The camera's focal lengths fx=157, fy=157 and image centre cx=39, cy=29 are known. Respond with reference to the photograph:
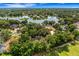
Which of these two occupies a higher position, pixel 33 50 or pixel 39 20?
pixel 39 20

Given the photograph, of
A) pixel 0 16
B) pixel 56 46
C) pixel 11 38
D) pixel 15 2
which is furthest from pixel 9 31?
pixel 56 46

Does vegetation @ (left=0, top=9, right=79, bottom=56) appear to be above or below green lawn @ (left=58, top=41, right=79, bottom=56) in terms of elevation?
above

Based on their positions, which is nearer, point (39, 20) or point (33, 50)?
point (33, 50)

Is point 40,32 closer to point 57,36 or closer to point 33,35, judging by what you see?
point 33,35

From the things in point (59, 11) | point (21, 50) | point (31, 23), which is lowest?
point (21, 50)

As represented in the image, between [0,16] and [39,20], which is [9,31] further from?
[39,20]

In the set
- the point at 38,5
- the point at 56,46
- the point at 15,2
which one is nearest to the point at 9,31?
the point at 15,2

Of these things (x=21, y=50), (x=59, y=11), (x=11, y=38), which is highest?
(x=59, y=11)

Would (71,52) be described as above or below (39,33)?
below

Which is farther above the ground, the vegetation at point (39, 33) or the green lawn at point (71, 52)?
the vegetation at point (39, 33)
